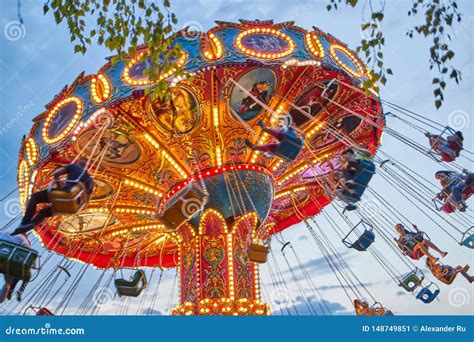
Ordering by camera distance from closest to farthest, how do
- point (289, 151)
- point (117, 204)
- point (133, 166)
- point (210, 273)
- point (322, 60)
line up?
point (289, 151) → point (322, 60) → point (210, 273) → point (133, 166) → point (117, 204)

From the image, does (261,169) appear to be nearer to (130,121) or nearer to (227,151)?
(227,151)

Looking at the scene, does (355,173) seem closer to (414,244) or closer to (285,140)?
(285,140)

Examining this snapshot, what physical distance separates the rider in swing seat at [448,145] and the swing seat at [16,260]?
688 centimetres

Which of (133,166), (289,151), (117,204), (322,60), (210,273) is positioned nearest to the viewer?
(289,151)

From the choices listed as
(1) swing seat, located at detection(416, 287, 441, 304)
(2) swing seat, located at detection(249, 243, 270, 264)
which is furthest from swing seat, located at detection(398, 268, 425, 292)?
(2) swing seat, located at detection(249, 243, 270, 264)

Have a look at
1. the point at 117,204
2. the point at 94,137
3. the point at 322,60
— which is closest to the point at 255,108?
the point at 322,60

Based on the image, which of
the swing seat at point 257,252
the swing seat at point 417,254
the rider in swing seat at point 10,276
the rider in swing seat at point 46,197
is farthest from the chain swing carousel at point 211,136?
the swing seat at point 417,254

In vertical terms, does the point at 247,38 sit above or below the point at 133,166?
above

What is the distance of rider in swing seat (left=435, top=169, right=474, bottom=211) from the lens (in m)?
9.62

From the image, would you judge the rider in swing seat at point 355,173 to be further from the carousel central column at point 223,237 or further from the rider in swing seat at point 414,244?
the rider in swing seat at point 414,244

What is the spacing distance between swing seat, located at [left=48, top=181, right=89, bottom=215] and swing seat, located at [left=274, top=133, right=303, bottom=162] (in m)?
2.82

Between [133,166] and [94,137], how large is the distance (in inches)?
56.7

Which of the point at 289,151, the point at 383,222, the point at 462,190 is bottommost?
the point at 289,151

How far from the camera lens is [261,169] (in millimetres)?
11242
